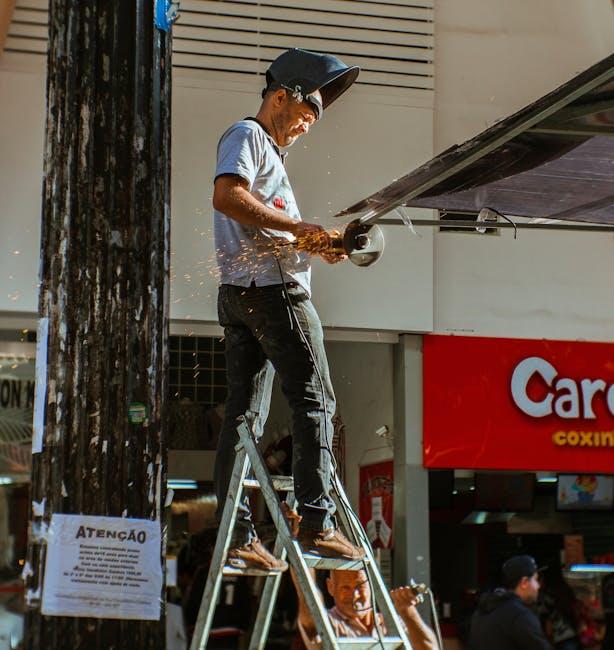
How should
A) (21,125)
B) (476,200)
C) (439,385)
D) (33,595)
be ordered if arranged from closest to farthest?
1. (33,595)
2. (476,200)
3. (21,125)
4. (439,385)

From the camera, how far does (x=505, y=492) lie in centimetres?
1080

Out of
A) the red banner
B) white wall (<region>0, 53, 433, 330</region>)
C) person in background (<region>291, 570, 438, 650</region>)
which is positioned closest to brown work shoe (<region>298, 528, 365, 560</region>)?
person in background (<region>291, 570, 438, 650</region>)

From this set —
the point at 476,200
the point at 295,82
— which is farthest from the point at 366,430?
the point at 295,82

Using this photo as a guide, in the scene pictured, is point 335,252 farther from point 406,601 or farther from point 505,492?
point 505,492

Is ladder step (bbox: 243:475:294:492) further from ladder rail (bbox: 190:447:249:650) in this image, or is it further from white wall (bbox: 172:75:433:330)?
white wall (bbox: 172:75:433:330)

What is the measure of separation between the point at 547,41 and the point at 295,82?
6192 millimetres

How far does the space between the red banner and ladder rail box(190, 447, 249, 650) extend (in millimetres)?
5457

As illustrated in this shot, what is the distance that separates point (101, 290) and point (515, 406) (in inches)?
275

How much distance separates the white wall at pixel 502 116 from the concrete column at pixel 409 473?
1.32 feet

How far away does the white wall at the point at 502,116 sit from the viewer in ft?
32.3

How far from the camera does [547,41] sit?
10195 mm

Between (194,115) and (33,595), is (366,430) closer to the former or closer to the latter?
(194,115)

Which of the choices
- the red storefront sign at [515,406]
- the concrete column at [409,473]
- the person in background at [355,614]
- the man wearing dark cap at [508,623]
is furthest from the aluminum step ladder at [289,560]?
the red storefront sign at [515,406]

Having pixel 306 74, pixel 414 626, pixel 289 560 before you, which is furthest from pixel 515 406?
pixel 289 560
